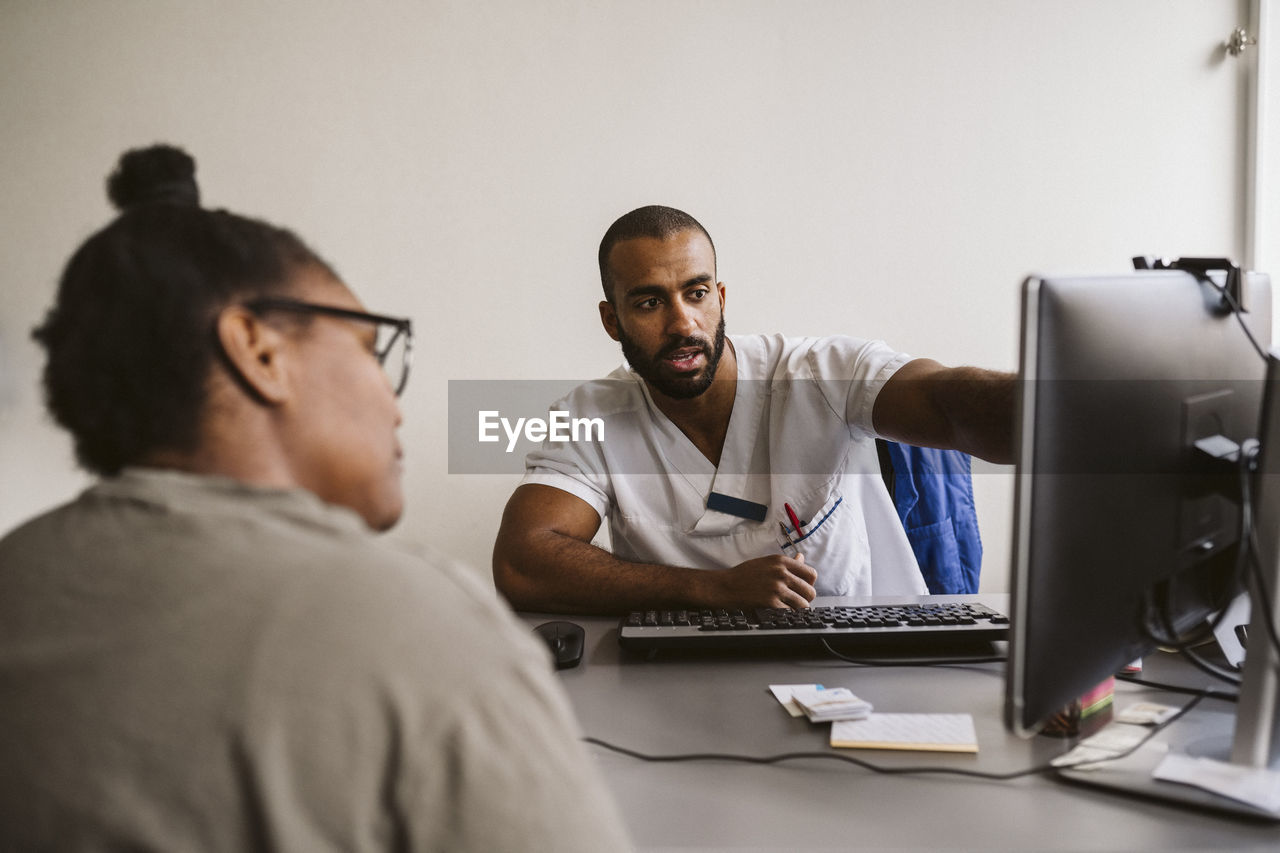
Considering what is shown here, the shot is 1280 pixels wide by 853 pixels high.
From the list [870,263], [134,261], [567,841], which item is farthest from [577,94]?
[567,841]

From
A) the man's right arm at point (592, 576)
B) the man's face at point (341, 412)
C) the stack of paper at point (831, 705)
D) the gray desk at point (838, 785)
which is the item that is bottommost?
the gray desk at point (838, 785)

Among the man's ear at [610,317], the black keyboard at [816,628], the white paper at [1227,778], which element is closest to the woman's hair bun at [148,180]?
the black keyboard at [816,628]

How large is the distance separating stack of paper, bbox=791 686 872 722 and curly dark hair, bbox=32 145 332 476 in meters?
0.64

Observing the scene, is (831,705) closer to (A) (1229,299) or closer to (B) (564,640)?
(B) (564,640)

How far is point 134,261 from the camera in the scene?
1.75 ft

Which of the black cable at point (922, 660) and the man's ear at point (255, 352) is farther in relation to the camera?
the black cable at point (922, 660)

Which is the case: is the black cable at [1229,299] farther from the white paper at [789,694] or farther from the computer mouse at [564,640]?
A: the computer mouse at [564,640]

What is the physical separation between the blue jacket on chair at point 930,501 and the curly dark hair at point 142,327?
1349mm

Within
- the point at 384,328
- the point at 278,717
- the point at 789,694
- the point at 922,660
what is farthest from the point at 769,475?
the point at 278,717

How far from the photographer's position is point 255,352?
54 cm

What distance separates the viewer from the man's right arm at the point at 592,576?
4.01 feet

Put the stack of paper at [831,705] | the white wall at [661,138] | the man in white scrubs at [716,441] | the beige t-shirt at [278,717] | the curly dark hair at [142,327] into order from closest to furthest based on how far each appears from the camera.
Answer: the beige t-shirt at [278,717]
the curly dark hair at [142,327]
the stack of paper at [831,705]
the man in white scrubs at [716,441]
the white wall at [661,138]

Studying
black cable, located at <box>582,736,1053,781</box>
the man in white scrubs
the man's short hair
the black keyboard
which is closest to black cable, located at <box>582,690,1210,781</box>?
black cable, located at <box>582,736,1053,781</box>

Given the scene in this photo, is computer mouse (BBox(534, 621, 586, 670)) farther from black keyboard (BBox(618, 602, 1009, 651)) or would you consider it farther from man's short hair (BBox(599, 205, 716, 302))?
man's short hair (BBox(599, 205, 716, 302))
